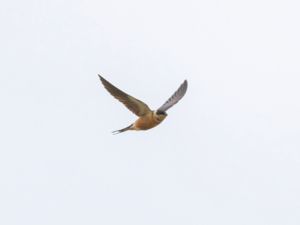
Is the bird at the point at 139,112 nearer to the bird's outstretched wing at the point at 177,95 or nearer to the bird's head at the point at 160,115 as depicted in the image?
the bird's head at the point at 160,115

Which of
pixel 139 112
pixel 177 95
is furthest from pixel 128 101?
pixel 177 95

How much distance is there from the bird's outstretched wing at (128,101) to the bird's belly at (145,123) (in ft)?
0.85

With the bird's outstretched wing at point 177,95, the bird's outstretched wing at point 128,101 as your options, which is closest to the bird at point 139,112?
the bird's outstretched wing at point 128,101

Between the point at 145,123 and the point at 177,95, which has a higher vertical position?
A: the point at 177,95

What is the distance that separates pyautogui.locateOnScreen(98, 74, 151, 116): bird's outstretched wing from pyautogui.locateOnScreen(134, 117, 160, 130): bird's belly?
26cm

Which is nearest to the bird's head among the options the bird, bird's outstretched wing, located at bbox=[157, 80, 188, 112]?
the bird

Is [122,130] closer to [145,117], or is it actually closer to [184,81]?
[145,117]

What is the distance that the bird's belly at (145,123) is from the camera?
82.3ft

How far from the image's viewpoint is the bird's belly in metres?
25.1

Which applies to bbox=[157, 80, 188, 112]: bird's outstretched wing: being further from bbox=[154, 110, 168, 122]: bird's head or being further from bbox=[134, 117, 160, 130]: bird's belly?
bbox=[134, 117, 160, 130]: bird's belly

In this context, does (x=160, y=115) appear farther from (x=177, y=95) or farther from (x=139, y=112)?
(x=177, y=95)

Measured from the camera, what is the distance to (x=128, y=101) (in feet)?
82.6

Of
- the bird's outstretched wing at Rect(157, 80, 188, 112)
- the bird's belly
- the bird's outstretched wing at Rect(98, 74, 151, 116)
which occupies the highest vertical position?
the bird's outstretched wing at Rect(157, 80, 188, 112)

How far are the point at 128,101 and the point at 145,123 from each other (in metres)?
0.74
